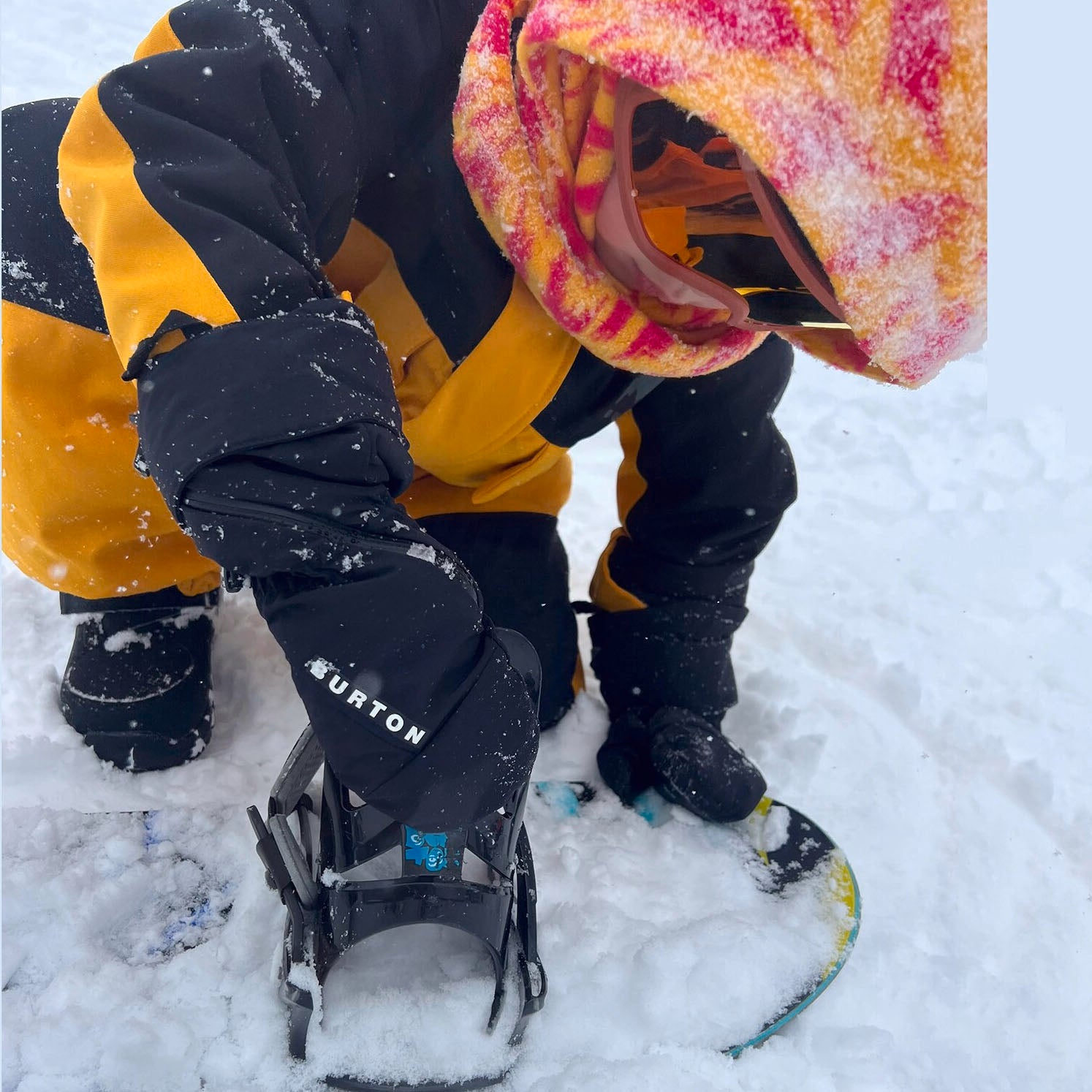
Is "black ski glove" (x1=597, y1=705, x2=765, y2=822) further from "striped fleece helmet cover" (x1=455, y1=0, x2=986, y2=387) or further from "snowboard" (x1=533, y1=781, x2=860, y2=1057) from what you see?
"striped fleece helmet cover" (x1=455, y1=0, x2=986, y2=387)

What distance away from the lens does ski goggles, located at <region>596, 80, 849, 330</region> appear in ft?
2.63

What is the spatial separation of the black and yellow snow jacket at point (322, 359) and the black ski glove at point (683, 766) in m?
0.07

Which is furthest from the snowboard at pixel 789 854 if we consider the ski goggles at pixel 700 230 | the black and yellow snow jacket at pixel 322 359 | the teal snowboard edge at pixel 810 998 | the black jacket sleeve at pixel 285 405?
the ski goggles at pixel 700 230

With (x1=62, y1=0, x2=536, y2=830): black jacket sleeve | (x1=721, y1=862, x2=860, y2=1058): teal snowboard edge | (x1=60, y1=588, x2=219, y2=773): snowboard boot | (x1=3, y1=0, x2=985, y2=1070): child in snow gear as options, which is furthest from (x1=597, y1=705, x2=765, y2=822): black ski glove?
(x1=60, y1=588, x2=219, y2=773): snowboard boot

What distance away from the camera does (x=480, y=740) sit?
0.76m

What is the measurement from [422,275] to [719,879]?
2.62ft

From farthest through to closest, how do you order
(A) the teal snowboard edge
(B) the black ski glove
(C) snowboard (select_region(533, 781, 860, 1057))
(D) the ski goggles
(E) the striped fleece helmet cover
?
1. (B) the black ski glove
2. (C) snowboard (select_region(533, 781, 860, 1057))
3. (A) the teal snowboard edge
4. (D) the ski goggles
5. (E) the striped fleece helmet cover

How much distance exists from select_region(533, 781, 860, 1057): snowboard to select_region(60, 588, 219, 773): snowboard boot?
460mm

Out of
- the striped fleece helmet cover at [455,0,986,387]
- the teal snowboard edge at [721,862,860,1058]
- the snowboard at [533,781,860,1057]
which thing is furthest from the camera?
the snowboard at [533,781,860,1057]

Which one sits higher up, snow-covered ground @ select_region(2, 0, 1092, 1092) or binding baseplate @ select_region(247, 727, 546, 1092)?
binding baseplate @ select_region(247, 727, 546, 1092)

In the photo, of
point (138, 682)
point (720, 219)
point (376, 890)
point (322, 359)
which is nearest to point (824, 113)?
point (720, 219)

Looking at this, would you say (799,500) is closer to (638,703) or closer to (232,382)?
(638,703)

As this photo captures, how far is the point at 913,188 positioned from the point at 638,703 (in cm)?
83

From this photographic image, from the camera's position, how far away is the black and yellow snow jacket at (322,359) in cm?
70
